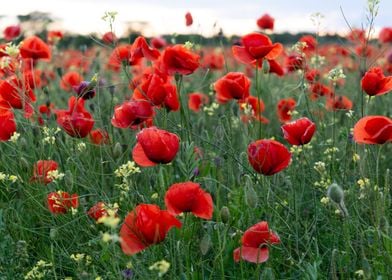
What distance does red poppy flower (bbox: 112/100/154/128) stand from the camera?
249 cm

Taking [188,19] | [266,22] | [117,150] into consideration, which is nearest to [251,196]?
[117,150]

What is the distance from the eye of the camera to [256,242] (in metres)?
2.07

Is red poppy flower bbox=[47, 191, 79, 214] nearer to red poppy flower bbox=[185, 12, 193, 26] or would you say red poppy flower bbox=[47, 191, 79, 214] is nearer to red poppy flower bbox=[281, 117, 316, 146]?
red poppy flower bbox=[281, 117, 316, 146]

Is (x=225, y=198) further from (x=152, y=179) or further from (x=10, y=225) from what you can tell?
(x=10, y=225)

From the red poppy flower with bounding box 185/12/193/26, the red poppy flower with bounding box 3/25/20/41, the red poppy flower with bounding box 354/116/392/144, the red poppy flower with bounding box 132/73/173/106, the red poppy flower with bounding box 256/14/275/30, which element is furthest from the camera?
the red poppy flower with bounding box 3/25/20/41

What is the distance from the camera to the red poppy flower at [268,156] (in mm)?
2084

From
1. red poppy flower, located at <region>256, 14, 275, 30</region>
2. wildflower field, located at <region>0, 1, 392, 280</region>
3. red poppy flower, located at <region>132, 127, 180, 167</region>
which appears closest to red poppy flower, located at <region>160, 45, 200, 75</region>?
wildflower field, located at <region>0, 1, 392, 280</region>

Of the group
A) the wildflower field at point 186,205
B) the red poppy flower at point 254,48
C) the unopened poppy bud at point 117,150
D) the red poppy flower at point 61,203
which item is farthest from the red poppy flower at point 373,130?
the red poppy flower at point 61,203

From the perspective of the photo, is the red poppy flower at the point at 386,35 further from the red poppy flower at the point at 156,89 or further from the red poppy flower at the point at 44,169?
the red poppy flower at the point at 44,169

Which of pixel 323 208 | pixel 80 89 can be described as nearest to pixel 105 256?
pixel 80 89

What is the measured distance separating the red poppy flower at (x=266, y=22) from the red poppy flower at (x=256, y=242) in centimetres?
269

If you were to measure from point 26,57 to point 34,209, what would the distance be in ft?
3.43

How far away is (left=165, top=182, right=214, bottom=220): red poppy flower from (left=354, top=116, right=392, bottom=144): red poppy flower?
478 mm

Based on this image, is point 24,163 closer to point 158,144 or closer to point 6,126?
point 6,126
